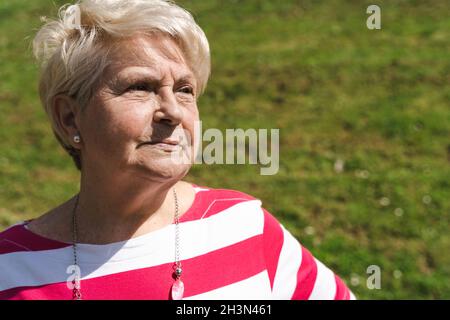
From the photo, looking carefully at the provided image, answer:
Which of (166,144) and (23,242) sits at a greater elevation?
(166,144)

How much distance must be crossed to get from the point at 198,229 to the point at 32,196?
4.41 metres

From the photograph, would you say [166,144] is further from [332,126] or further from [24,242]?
[332,126]

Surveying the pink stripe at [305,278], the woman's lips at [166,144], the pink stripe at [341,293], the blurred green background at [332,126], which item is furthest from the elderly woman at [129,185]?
the blurred green background at [332,126]

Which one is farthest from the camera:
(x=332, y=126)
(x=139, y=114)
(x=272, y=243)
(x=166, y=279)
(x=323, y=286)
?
(x=332, y=126)

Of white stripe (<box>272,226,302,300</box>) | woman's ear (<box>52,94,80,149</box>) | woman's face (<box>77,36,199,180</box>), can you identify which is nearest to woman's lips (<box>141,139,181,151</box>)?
woman's face (<box>77,36,199,180</box>)

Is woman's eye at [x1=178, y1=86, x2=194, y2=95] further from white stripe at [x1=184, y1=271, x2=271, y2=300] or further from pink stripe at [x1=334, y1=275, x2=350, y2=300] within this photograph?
pink stripe at [x1=334, y1=275, x2=350, y2=300]

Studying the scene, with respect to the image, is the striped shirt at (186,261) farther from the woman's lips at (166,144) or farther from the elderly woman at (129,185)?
the woman's lips at (166,144)

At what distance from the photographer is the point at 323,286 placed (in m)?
2.50

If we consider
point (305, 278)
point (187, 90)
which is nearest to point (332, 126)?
point (305, 278)

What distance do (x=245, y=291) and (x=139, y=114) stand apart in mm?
672

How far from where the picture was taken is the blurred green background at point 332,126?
5.36 meters

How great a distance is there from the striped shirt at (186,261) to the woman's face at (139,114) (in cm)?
26

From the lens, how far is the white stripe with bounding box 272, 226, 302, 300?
7.68 feet

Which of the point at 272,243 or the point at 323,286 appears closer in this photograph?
the point at 272,243
